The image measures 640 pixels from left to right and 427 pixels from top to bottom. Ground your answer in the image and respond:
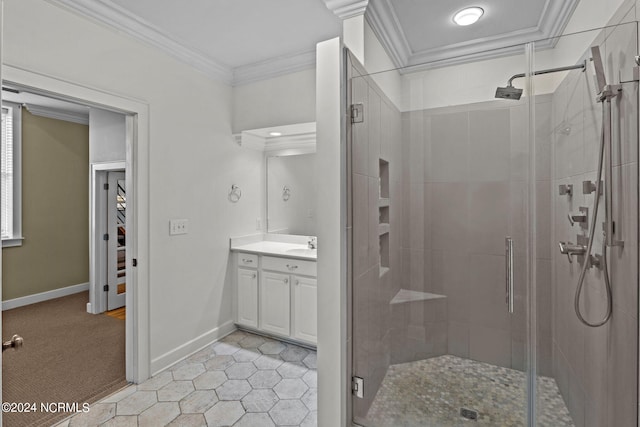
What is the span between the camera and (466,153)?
1563mm

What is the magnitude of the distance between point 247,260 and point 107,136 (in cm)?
209

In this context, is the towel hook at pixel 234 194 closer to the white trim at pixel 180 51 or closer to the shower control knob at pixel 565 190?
the white trim at pixel 180 51

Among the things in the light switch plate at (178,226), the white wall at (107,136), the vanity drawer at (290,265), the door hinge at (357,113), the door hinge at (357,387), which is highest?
the white wall at (107,136)

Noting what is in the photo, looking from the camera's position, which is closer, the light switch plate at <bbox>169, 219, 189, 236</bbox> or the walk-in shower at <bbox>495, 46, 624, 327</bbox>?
the walk-in shower at <bbox>495, 46, 624, 327</bbox>

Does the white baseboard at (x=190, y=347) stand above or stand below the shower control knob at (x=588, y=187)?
below

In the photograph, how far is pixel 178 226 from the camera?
2.69m

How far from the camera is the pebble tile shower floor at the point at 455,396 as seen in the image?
4.83ft

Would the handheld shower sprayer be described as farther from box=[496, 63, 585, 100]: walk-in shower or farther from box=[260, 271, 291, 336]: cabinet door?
box=[260, 271, 291, 336]: cabinet door

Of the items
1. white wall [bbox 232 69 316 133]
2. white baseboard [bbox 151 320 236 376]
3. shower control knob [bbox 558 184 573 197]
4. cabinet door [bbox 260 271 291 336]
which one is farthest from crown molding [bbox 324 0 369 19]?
white baseboard [bbox 151 320 236 376]

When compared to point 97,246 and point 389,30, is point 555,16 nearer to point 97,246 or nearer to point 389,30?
Result: point 389,30

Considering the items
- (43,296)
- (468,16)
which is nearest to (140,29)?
(468,16)

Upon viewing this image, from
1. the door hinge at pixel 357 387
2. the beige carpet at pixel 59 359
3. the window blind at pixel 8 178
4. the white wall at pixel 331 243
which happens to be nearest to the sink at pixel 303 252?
the white wall at pixel 331 243

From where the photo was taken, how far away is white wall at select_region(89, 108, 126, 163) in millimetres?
3408

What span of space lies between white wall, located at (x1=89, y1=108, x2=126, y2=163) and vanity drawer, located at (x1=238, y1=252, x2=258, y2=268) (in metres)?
1.69
